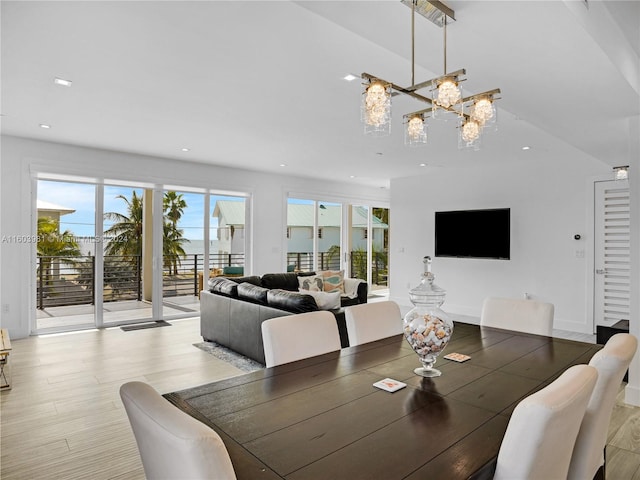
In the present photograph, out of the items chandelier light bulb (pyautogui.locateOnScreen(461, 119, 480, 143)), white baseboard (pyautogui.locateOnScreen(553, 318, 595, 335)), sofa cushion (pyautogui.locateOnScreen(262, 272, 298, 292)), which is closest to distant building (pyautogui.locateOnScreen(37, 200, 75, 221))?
sofa cushion (pyautogui.locateOnScreen(262, 272, 298, 292))

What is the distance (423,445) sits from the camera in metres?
A: 1.13

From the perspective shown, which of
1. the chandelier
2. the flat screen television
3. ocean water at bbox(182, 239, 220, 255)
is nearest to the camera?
the chandelier

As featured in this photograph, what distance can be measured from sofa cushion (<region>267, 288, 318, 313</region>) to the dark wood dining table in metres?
1.68

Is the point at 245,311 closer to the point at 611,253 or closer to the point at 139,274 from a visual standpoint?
the point at 139,274

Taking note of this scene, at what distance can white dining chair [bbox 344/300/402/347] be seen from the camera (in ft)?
7.92

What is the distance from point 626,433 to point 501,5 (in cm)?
289

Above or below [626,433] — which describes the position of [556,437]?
above

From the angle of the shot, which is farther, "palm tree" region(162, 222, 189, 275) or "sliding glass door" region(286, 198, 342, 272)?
"sliding glass door" region(286, 198, 342, 272)

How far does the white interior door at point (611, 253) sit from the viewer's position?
17.5 feet

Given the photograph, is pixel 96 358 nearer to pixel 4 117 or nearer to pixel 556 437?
pixel 4 117

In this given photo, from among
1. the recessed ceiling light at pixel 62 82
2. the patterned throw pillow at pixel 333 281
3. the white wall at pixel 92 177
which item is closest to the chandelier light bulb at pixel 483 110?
the recessed ceiling light at pixel 62 82

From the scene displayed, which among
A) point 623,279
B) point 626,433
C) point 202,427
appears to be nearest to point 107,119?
point 202,427

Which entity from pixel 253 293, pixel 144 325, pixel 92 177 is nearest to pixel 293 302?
pixel 253 293

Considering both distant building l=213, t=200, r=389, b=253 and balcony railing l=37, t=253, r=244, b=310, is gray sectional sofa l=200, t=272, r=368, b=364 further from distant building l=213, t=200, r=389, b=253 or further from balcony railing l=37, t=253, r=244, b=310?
distant building l=213, t=200, r=389, b=253
